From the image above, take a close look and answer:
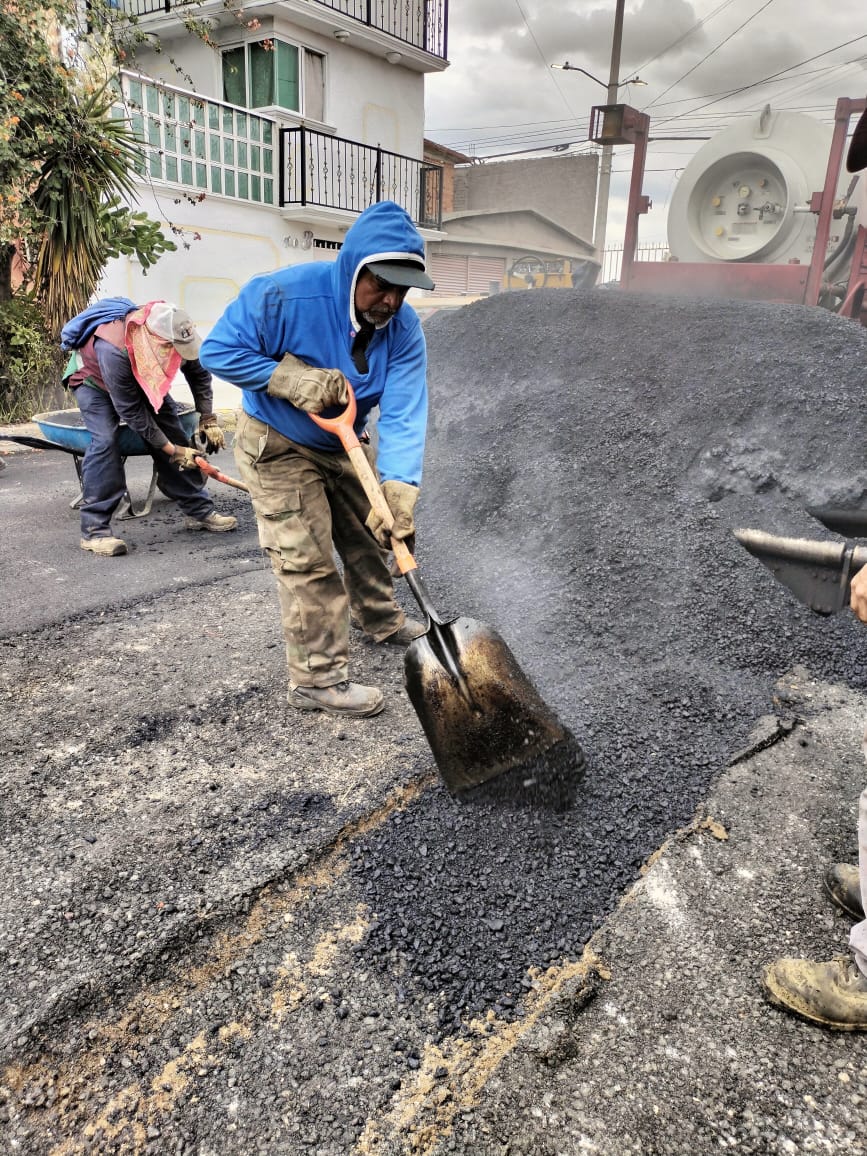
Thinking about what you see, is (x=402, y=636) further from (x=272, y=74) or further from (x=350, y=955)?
(x=272, y=74)

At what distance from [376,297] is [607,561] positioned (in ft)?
6.06

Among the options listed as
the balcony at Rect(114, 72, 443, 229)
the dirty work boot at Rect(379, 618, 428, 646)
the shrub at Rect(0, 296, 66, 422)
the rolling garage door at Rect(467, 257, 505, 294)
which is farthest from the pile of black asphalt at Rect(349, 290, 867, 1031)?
the rolling garage door at Rect(467, 257, 505, 294)

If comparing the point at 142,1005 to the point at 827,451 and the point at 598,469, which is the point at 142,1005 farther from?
the point at 827,451

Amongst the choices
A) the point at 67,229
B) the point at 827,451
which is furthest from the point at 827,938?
the point at 67,229

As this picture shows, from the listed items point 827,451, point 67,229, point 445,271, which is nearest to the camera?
point 827,451

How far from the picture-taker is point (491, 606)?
3605 mm

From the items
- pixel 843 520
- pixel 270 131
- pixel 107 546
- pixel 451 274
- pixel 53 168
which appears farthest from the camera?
pixel 451 274

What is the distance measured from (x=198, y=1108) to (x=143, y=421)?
3.89 metres

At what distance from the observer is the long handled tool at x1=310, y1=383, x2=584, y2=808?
2.22 m

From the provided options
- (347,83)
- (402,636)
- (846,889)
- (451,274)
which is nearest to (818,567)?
(846,889)

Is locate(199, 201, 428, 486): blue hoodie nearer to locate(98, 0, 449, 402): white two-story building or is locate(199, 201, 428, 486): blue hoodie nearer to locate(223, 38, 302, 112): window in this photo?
locate(98, 0, 449, 402): white two-story building

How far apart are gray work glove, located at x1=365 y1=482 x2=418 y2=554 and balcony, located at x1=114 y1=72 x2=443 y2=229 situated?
29.7ft

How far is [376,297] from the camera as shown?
2.44 metres

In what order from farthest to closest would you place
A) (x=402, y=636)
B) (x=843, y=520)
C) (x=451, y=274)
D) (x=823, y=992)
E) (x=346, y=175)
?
(x=451, y=274) < (x=346, y=175) < (x=843, y=520) < (x=402, y=636) < (x=823, y=992)
